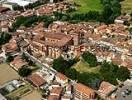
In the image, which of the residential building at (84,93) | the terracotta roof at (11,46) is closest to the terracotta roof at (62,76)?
the residential building at (84,93)

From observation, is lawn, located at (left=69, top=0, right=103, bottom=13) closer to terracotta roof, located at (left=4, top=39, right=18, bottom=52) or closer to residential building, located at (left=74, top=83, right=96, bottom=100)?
terracotta roof, located at (left=4, top=39, right=18, bottom=52)

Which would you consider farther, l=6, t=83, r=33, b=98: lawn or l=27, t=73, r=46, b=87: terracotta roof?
l=27, t=73, r=46, b=87: terracotta roof

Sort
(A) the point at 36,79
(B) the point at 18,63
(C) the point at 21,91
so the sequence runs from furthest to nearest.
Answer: (B) the point at 18,63 → (A) the point at 36,79 → (C) the point at 21,91

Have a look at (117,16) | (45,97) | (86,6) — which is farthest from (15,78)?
(86,6)

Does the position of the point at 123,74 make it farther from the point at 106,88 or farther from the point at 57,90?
the point at 57,90

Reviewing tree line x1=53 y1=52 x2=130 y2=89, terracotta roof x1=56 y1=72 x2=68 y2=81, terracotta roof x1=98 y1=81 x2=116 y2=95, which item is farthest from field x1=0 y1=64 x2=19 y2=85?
terracotta roof x1=98 y1=81 x2=116 y2=95

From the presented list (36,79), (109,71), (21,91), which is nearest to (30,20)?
(36,79)

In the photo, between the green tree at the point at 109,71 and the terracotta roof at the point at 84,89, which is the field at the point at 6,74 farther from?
the green tree at the point at 109,71
